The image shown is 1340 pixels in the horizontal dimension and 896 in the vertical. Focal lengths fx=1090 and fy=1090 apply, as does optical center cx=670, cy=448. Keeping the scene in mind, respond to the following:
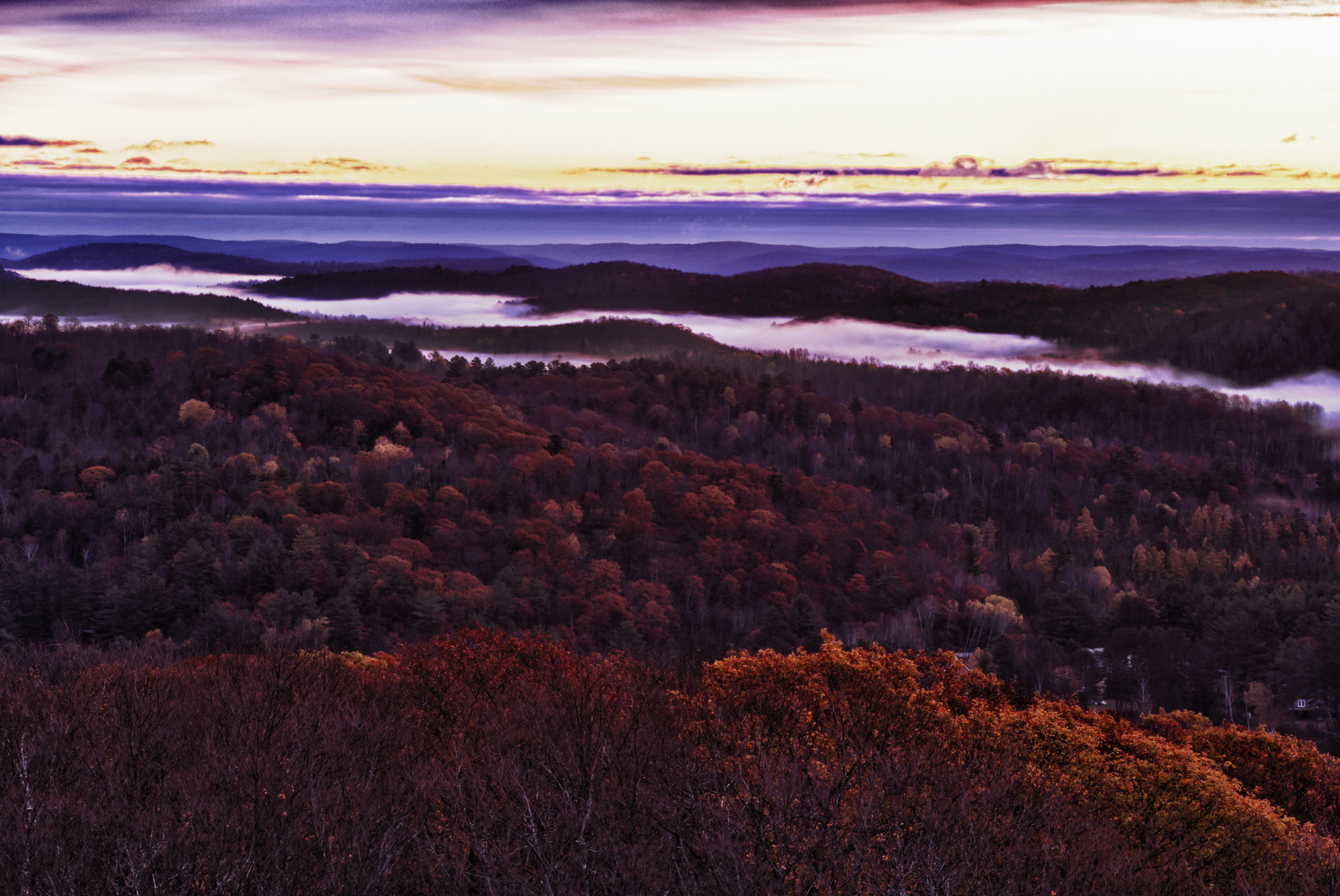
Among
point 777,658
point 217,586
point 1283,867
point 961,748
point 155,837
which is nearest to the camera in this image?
point 155,837

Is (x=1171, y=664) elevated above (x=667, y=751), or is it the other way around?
(x=667, y=751)

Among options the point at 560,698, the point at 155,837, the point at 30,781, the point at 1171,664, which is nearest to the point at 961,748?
the point at 560,698

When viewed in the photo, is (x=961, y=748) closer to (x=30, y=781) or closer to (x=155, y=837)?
(x=155, y=837)

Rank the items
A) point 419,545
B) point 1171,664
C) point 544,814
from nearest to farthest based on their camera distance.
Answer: point 544,814
point 1171,664
point 419,545

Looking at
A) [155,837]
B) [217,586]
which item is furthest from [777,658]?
[217,586]

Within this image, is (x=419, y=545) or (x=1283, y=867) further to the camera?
(x=419, y=545)

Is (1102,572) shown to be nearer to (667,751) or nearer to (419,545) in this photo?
(419,545)

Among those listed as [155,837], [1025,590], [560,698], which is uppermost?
[155,837]
